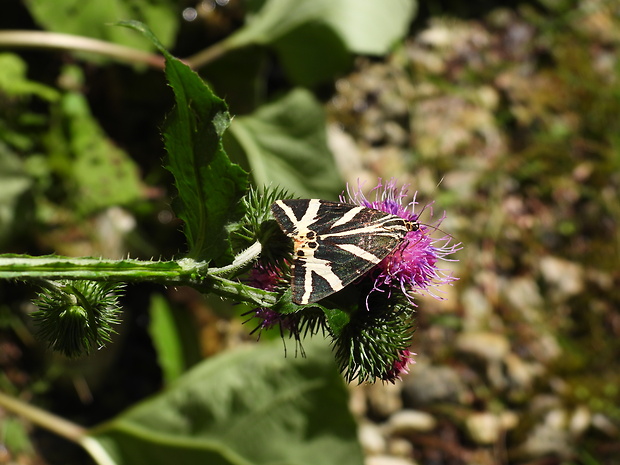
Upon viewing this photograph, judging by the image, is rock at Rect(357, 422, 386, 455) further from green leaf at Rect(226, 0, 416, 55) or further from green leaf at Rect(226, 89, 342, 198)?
green leaf at Rect(226, 0, 416, 55)

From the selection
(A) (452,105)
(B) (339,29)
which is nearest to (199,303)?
(B) (339,29)

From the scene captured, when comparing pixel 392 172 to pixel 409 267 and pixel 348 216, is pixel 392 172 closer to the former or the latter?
pixel 409 267

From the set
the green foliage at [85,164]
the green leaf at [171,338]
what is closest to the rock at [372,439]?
the green leaf at [171,338]

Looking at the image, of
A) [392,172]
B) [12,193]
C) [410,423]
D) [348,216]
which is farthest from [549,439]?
[12,193]

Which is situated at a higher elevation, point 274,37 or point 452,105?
point 452,105

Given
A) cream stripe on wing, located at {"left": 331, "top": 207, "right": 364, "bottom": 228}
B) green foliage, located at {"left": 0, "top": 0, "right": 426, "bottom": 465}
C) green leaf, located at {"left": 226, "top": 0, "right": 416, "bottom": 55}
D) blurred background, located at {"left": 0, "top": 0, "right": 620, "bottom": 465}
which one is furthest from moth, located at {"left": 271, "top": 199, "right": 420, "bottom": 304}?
green leaf, located at {"left": 226, "top": 0, "right": 416, "bottom": 55}

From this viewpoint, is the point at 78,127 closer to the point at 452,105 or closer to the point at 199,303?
the point at 199,303

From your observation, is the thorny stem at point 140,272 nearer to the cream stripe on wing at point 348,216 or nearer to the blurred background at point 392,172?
the cream stripe on wing at point 348,216
